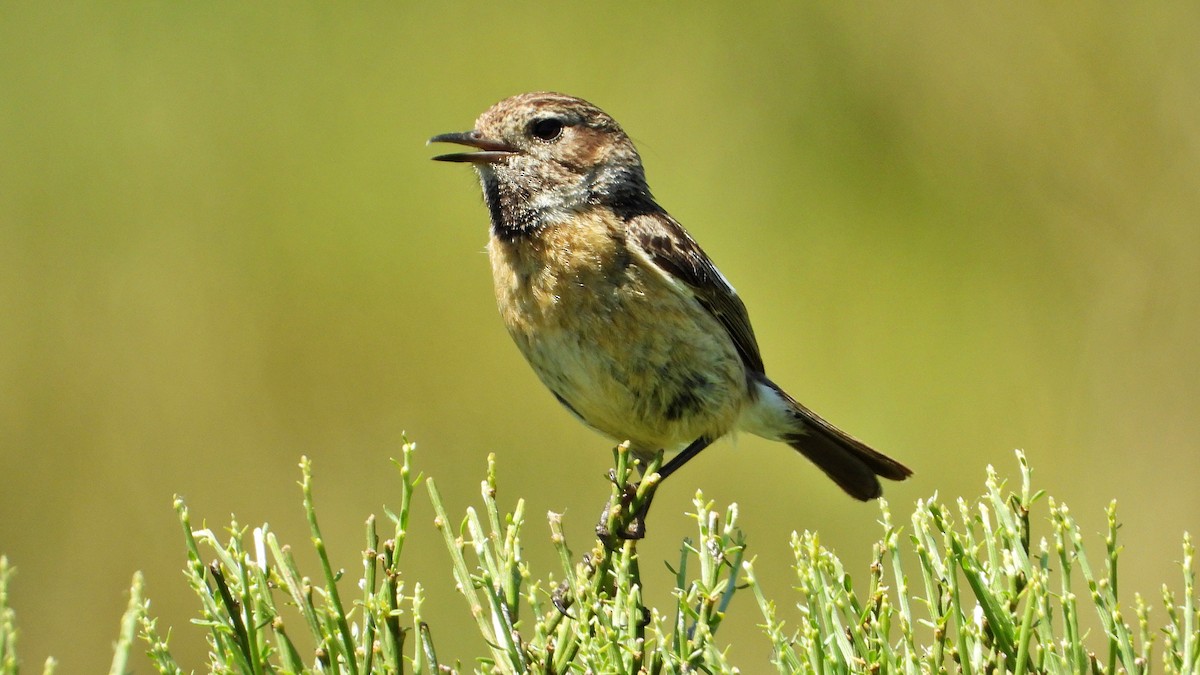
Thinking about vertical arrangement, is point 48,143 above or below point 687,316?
above

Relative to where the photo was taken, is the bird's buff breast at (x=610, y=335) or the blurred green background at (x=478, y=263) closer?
the bird's buff breast at (x=610, y=335)

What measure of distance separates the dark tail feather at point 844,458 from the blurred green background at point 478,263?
2.36 feet

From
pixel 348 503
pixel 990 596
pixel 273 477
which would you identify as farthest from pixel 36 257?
pixel 990 596

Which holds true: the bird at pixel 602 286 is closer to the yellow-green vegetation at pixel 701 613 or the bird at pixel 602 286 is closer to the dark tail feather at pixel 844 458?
the dark tail feather at pixel 844 458

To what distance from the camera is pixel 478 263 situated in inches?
216

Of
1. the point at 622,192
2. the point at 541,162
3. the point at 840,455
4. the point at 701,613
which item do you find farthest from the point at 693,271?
the point at 701,613

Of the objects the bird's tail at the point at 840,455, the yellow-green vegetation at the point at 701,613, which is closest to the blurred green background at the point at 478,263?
the bird's tail at the point at 840,455

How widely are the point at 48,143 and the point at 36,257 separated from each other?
0.51 metres

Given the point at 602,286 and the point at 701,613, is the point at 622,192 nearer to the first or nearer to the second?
the point at 602,286

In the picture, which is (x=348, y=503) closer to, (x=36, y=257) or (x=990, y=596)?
(x=36, y=257)

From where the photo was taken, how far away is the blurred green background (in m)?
4.87

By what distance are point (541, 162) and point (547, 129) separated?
5.3 inches

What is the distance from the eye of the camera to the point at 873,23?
5.26 meters

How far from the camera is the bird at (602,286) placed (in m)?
3.33
